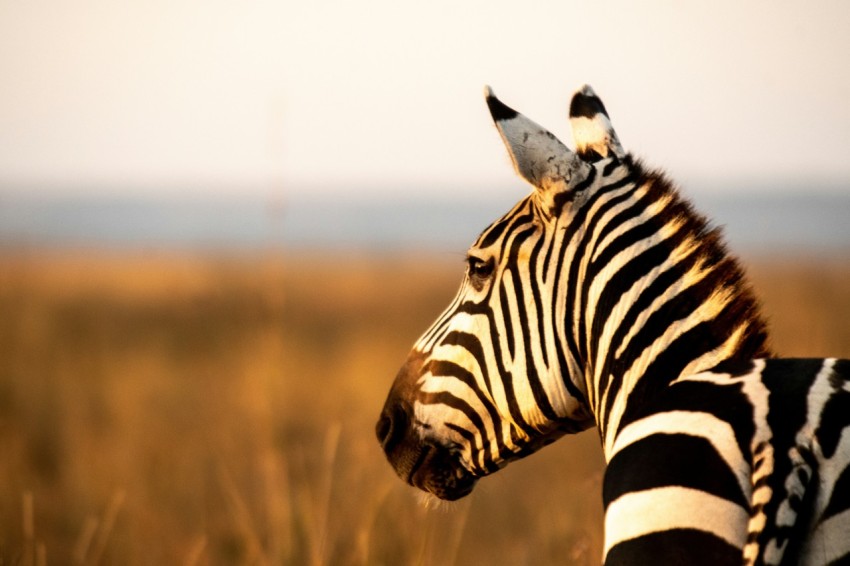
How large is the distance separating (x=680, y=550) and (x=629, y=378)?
0.70m

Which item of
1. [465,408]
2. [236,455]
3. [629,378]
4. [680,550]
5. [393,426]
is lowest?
[236,455]

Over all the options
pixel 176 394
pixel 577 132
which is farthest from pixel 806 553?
pixel 176 394

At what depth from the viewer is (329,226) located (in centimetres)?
14212

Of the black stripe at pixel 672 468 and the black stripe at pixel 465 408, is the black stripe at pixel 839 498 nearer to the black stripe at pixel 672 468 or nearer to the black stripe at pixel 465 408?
the black stripe at pixel 672 468

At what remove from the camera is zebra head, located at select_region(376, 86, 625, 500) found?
3.06m

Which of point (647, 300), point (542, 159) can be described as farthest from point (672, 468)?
point (542, 159)

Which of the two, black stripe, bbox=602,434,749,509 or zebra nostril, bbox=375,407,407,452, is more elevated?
black stripe, bbox=602,434,749,509

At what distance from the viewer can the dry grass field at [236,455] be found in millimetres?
5398

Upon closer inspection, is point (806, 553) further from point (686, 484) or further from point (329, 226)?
point (329, 226)

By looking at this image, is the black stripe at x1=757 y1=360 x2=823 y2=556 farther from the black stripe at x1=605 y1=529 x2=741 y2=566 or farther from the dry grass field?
the dry grass field

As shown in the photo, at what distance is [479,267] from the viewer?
319 centimetres

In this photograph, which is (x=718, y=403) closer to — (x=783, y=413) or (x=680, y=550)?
(x=783, y=413)

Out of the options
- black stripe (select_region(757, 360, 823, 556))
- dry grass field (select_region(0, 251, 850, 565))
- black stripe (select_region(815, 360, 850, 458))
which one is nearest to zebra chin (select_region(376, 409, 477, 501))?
dry grass field (select_region(0, 251, 850, 565))

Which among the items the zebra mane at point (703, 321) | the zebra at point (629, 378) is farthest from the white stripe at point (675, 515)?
the zebra mane at point (703, 321)
